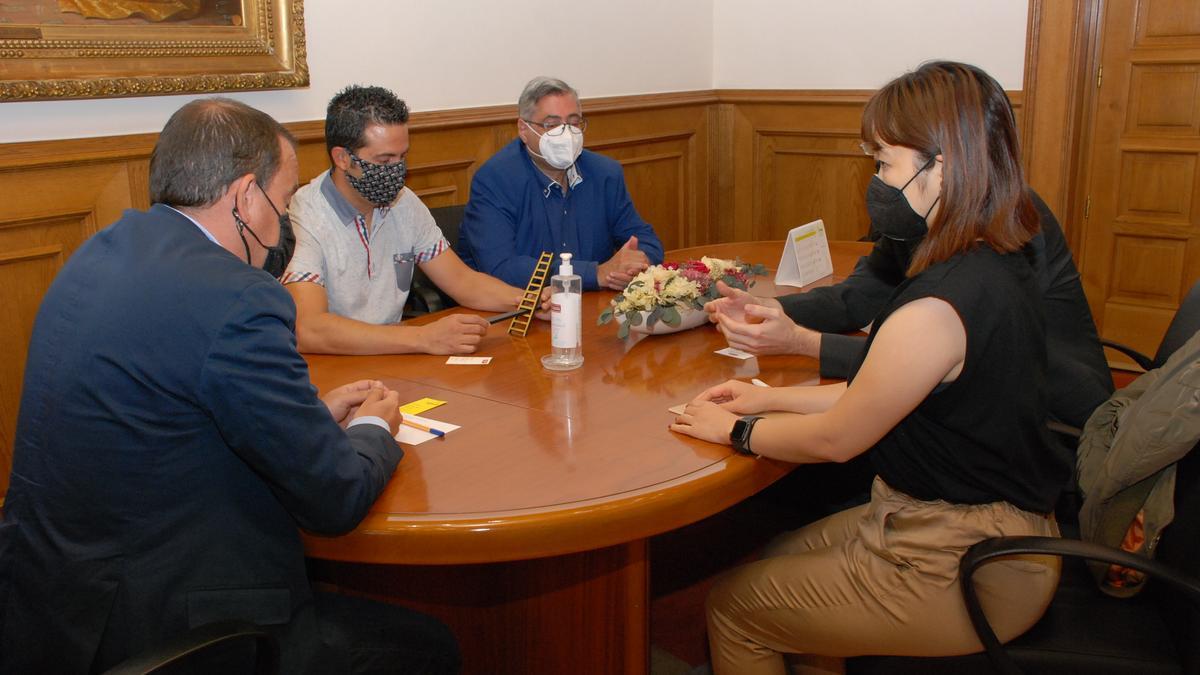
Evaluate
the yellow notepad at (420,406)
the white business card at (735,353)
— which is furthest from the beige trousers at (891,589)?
the yellow notepad at (420,406)

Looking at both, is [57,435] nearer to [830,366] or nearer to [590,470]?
[590,470]

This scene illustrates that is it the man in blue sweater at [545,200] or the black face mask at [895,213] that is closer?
the black face mask at [895,213]

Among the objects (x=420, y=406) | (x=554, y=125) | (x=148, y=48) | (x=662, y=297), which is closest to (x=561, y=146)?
(x=554, y=125)

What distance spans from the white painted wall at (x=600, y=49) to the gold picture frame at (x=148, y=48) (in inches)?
3.2

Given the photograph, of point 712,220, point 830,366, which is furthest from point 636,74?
point 830,366

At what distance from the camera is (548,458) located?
1.64 meters

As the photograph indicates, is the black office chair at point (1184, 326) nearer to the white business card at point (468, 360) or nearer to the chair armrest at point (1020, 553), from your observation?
the chair armrest at point (1020, 553)

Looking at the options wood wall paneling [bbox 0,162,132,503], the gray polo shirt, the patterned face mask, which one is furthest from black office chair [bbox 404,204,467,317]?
wood wall paneling [bbox 0,162,132,503]

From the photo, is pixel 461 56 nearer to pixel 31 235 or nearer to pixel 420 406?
pixel 31 235

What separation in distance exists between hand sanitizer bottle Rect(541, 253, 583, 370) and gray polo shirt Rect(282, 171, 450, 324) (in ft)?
2.28

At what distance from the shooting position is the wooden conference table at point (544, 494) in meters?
1.45

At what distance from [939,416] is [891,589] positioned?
0.30 metres

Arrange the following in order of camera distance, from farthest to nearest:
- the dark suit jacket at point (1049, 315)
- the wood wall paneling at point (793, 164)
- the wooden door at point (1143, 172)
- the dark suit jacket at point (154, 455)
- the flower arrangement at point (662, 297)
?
1. the wood wall paneling at point (793, 164)
2. the wooden door at point (1143, 172)
3. the flower arrangement at point (662, 297)
4. the dark suit jacket at point (1049, 315)
5. the dark suit jacket at point (154, 455)

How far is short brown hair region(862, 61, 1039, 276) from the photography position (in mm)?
1521
